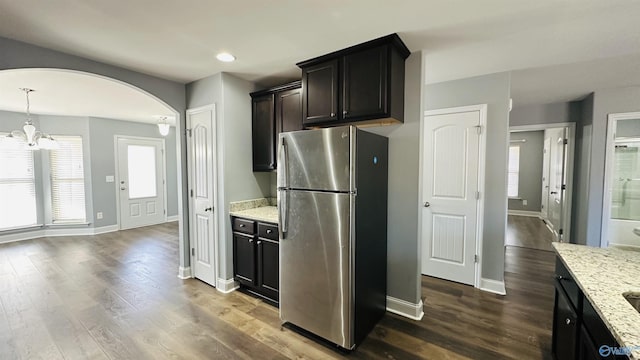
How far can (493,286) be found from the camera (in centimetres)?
303

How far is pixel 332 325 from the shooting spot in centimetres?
210

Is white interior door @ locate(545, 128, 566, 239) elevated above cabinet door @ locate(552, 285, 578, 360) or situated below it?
above

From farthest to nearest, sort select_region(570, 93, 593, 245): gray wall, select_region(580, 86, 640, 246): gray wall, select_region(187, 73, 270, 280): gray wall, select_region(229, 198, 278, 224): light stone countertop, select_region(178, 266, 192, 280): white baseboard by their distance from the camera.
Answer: select_region(570, 93, 593, 245): gray wall → select_region(580, 86, 640, 246): gray wall → select_region(178, 266, 192, 280): white baseboard → select_region(187, 73, 270, 280): gray wall → select_region(229, 198, 278, 224): light stone countertop

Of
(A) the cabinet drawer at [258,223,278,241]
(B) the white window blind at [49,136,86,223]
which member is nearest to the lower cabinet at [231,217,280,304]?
(A) the cabinet drawer at [258,223,278,241]

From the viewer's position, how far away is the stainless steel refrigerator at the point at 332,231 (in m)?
2.03

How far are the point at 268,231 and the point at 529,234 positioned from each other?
5.66 metres

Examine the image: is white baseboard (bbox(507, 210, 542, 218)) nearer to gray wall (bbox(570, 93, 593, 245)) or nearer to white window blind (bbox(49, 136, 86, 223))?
gray wall (bbox(570, 93, 593, 245))

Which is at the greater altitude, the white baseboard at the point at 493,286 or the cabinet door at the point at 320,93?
the cabinet door at the point at 320,93

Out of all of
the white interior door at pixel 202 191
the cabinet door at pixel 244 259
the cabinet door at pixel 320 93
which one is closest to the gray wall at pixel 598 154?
the cabinet door at pixel 320 93

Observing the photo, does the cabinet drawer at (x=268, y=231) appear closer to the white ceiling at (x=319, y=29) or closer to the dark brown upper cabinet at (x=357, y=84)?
the dark brown upper cabinet at (x=357, y=84)

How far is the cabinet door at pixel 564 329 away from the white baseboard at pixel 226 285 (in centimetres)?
290

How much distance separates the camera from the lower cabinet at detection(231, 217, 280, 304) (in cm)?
271

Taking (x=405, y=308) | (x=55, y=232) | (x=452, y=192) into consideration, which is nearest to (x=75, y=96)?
(x=55, y=232)

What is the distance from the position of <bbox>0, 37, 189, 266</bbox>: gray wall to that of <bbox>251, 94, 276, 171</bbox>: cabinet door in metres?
0.96
